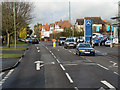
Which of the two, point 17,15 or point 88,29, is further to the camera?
point 17,15

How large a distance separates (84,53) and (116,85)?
45.6 feet

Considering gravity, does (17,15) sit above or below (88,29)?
above

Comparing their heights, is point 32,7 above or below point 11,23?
above

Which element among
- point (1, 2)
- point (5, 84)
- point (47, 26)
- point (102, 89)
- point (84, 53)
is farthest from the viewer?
point (47, 26)

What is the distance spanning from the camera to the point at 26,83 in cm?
962

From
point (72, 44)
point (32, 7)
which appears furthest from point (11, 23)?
point (72, 44)

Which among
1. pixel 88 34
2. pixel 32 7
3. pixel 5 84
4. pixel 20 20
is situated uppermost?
pixel 32 7

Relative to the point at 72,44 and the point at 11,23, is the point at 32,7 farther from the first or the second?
the point at 72,44

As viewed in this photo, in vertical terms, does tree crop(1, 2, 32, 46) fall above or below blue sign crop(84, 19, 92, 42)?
above

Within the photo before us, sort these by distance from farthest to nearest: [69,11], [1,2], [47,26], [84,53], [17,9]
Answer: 1. [47,26]
2. [69,11]
3. [17,9]
4. [1,2]
5. [84,53]

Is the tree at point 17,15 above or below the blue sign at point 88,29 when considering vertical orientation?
above

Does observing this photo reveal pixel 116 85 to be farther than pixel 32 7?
No

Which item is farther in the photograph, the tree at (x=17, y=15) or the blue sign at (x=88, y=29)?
the tree at (x=17, y=15)

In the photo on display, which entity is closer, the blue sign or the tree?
the blue sign
